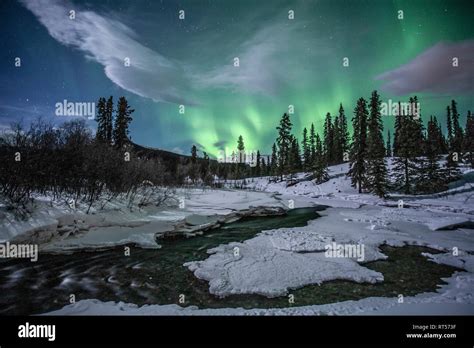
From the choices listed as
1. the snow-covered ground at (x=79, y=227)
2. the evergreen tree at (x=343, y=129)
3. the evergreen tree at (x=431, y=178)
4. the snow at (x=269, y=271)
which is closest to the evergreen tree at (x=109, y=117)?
the snow-covered ground at (x=79, y=227)

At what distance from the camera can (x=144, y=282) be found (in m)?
7.37

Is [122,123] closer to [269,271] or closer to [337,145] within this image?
[269,271]

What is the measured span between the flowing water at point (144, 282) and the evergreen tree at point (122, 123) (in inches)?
1311

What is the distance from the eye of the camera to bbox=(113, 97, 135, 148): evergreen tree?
3934 centimetres

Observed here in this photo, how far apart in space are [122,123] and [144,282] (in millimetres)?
38004

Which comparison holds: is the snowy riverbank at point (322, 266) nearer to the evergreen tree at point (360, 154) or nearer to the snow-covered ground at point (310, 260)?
the snow-covered ground at point (310, 260)

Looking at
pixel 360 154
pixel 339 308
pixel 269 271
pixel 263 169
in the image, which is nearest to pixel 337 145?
pixel 360 154

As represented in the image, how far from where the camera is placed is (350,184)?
4250cm

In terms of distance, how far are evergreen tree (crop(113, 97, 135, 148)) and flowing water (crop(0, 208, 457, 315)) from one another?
109ft

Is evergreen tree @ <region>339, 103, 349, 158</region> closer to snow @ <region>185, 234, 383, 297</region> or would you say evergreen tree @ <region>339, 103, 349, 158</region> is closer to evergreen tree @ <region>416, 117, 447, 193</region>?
evergreen tree @ <region>416, 117, 447, 193</region>

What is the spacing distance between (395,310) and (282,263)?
3.80m

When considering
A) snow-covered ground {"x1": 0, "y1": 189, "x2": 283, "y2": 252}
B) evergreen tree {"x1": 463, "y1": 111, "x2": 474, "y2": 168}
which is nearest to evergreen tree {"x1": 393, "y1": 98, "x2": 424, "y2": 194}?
evergreen tree {"x1": 463, "y1": 111, "x2": 474, "y2": 168}

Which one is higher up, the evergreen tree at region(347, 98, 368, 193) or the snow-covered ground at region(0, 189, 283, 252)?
the evergreen tree at region(347, 98, 368, 193)
